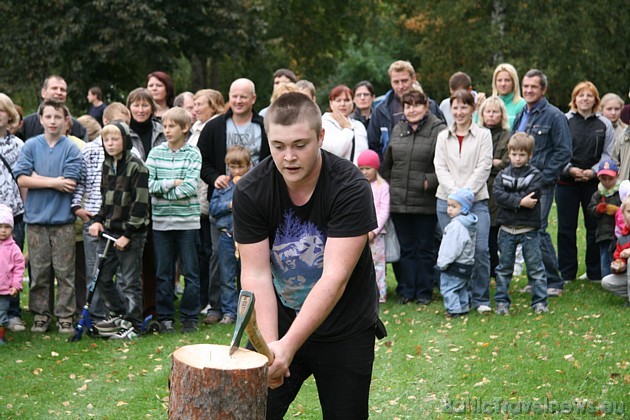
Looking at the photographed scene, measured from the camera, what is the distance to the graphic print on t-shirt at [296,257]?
14.1ft

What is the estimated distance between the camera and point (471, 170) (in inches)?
366

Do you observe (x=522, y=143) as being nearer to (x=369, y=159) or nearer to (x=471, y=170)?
(x=471, y=170)

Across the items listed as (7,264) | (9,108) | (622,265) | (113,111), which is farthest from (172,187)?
(622,265)

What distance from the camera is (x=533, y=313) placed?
9031 millimetres

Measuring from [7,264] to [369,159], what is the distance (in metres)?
3.97

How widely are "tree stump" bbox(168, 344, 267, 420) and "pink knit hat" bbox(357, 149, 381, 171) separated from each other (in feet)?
19.3

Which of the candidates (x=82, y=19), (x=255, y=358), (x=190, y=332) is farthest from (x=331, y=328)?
(x=82, y=19)

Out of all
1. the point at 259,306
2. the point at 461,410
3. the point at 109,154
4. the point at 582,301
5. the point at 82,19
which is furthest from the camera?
the point at 82,19

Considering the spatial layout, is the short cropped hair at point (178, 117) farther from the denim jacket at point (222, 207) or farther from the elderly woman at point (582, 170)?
the elderly woman at point (582, 170)

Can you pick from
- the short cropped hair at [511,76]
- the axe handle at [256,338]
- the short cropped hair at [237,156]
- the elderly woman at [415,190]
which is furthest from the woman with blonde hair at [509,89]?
the axe handle at [256,338]

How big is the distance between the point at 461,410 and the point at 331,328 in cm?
222

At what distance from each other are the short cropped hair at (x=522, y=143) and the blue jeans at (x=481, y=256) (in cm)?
74

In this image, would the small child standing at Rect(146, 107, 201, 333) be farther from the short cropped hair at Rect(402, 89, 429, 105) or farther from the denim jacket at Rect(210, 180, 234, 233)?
the short cropped hair at Rect(402, 89, 429, 105)

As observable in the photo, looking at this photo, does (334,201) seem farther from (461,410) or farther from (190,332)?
(190,332)
